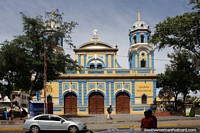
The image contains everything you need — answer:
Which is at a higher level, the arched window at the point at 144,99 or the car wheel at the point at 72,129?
the arched window at the point at 144,99

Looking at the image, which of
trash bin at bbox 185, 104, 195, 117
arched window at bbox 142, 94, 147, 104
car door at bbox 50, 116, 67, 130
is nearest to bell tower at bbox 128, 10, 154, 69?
arched window at bbox 142, 94, 147, 104

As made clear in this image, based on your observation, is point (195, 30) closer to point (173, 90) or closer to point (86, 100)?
point (86, 100)

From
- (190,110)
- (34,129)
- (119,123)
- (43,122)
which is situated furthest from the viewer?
(190,110)

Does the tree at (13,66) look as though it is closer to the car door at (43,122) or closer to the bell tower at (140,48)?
the car door at (43,122)

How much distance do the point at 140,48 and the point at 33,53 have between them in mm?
22548

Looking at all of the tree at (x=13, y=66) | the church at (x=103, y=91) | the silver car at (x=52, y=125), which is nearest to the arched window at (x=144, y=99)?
the church at (x=103, y=91)

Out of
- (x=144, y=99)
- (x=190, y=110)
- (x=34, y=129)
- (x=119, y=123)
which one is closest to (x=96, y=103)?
(x=144, y=99)

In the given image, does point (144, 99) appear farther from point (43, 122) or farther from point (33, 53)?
point (43, 122)

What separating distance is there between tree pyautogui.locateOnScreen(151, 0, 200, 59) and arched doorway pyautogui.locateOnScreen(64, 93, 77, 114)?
797 inches

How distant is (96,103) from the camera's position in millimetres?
43938

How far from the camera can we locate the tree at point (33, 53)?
91.2 ft

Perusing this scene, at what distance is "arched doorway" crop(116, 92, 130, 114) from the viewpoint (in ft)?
143

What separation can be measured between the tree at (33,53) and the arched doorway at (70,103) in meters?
13.8

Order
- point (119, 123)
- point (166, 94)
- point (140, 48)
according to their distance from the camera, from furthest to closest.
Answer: point (166, 94)
point (140, 48)
point (119, 123)
